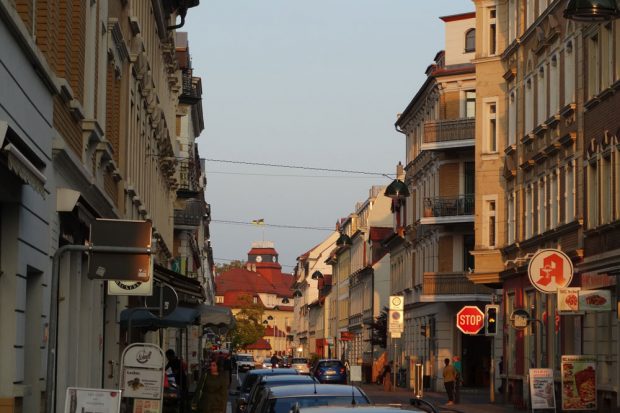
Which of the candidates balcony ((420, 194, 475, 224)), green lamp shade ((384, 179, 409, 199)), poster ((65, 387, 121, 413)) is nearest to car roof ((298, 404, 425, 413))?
poster ((65, 387, 121, 413))

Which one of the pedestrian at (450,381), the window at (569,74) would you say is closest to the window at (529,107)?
the window at (569,74)

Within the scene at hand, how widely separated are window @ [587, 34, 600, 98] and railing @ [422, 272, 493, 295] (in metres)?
28.9

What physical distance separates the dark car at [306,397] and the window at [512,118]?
1144 inches

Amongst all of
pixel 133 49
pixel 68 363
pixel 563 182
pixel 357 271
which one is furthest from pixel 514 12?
pixel 357 271

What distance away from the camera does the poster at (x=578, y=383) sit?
2727 centimetres

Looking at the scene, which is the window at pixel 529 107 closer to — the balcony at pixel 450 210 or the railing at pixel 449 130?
the railing at pixel 449 130

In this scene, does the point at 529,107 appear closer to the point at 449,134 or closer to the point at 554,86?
the point at 554,86

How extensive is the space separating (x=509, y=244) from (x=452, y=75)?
21.8 metres

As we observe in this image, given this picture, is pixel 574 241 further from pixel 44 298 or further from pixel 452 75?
pixel 452 75

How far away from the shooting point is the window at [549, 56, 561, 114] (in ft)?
128

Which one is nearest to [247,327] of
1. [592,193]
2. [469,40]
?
[469,40]

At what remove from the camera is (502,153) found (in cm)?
4694

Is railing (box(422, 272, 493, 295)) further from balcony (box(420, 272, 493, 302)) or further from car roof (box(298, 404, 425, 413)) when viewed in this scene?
car roof (box(298, 404, 425, 413))

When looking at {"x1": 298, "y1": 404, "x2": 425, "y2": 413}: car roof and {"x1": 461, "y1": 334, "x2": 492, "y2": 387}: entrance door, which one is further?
{"x1": 461, "y1": 334, "x2": 492, "y2": 387}: entrance door
